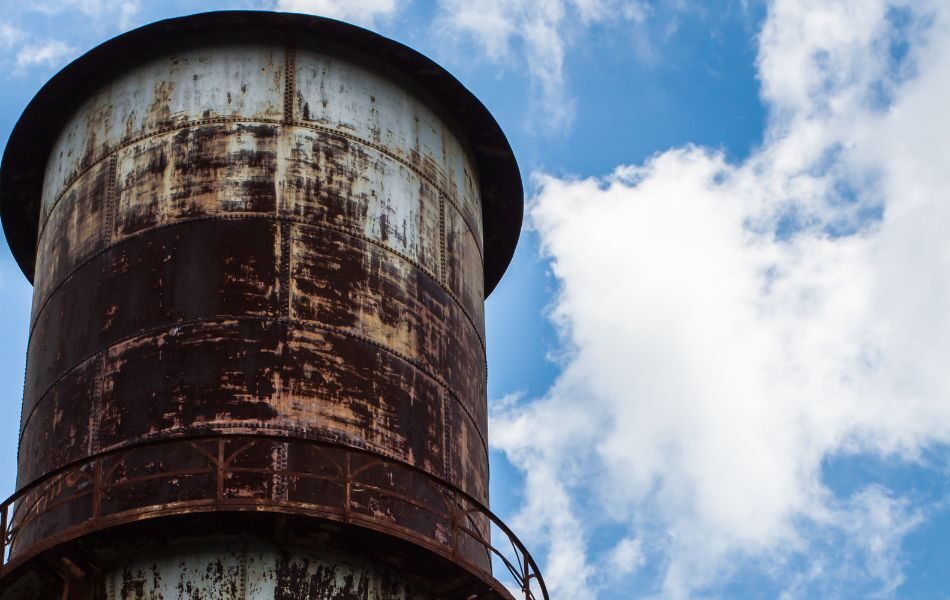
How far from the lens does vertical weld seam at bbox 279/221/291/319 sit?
51.1 feet

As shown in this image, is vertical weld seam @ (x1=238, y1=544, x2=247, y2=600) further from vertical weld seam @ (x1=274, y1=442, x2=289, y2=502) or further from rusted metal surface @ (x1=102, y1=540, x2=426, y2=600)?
vertical weld seam @ (x1=274, y1=442, x2=289, y2=502)

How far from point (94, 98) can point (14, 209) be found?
8.22 feet

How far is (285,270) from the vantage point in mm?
15828

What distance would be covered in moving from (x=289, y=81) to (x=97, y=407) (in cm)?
450

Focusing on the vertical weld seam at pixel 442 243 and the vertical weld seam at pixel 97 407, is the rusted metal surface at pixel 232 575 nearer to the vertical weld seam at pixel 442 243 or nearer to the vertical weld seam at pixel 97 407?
the vertical weld seam at pixel 97 407

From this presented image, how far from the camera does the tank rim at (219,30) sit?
17.8 m

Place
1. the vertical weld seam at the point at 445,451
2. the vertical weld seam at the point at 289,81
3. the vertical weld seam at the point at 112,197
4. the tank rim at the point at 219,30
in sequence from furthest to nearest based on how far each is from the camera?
the tank rim at the point at 219,30, the vertical weld seam at the point at 289,81, the vertical weld seam at the point at 112,197, the vertical weld seam at the point at 445,451

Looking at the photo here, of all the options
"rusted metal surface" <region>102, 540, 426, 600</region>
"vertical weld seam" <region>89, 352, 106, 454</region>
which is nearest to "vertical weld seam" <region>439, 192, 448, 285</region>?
"vertical weld seam" <region>89, 352, 106, 454</region>

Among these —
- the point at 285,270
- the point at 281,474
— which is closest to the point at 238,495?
the point at 281,474

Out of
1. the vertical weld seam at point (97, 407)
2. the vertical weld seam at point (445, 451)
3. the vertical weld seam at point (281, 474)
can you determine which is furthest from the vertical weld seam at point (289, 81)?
the vertical weld seam at point (281, 474)

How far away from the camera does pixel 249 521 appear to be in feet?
46.4

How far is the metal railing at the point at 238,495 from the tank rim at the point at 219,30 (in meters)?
5.16

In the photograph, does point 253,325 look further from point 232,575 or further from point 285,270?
point 232,575

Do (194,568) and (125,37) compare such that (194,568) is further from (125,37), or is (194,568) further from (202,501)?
(125,37)
